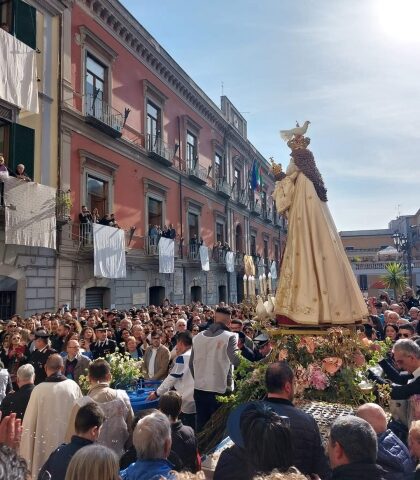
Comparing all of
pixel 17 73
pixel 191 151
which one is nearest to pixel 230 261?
pixel 191 151

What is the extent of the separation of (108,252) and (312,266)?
1141 cm

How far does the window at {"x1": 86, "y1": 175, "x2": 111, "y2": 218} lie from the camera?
15.2 m

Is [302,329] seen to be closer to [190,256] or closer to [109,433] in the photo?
[109,433]

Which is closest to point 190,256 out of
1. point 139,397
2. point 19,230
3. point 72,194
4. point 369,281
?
point 72,194

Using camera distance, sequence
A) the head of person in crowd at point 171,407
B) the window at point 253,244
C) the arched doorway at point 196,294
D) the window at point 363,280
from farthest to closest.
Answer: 1. the window at point 363,280
2. the window at point 253,244
3. the arched doorway at point 196,294
4. the head of person in crowd at point 171,407

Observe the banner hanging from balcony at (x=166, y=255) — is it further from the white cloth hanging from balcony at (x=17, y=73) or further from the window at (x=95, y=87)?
the white cloth hanging from balcony at (x=17, y=73)

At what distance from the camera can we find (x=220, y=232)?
26875 millimetres

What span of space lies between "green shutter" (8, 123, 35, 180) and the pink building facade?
1.25 meters

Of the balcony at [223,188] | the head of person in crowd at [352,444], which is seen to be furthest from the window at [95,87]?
the head of person in crowd at [352,444]

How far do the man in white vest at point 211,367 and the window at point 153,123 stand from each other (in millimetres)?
15242

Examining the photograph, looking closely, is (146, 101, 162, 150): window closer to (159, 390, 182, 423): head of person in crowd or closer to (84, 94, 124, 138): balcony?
(84, 94, 124, 138): balcony

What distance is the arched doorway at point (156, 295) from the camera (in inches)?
738

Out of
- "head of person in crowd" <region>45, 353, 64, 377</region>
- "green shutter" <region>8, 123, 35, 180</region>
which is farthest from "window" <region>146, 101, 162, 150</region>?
"head of person in crowd" <region>45, 353, 64, 377</region>

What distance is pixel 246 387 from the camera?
3.88 meters
